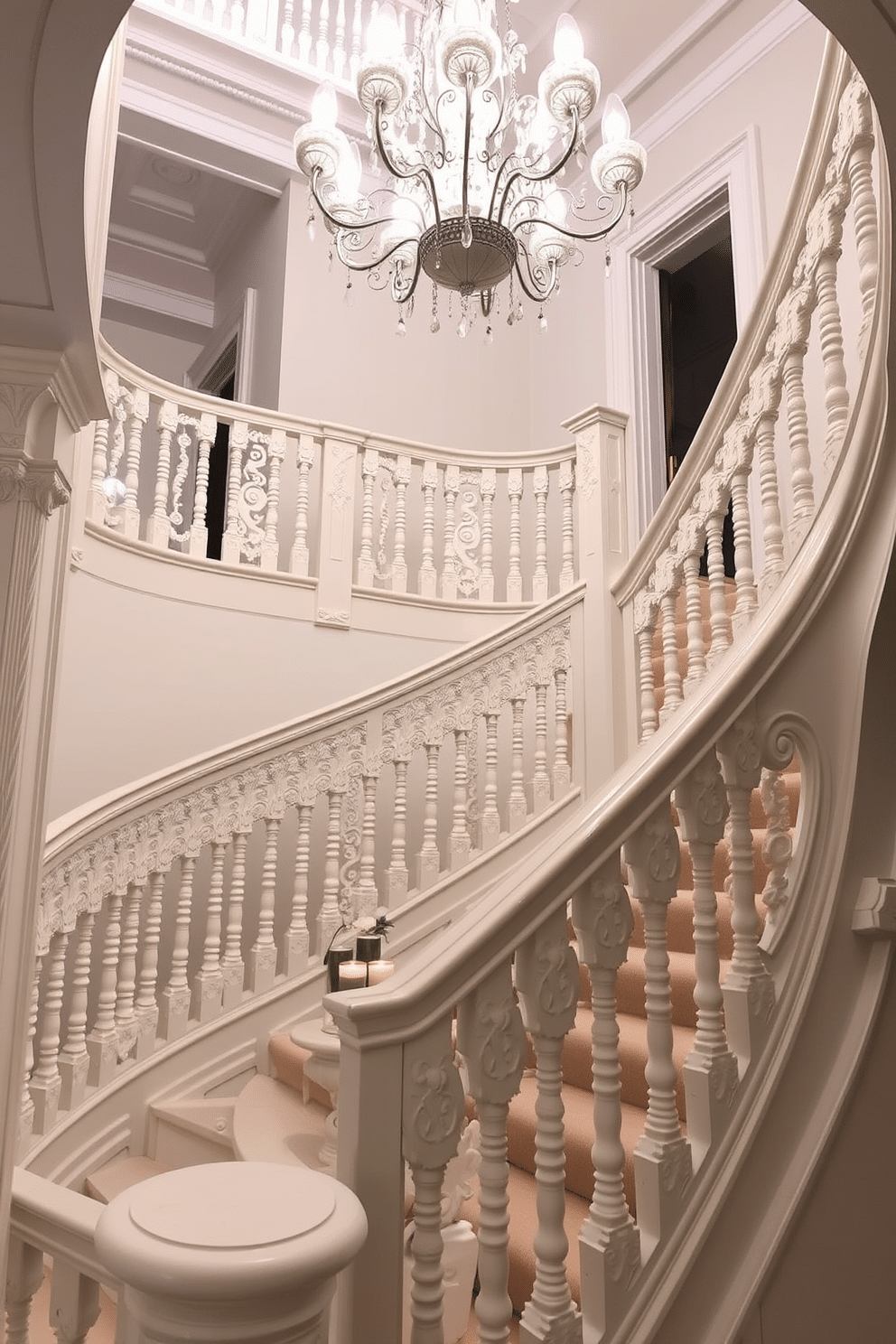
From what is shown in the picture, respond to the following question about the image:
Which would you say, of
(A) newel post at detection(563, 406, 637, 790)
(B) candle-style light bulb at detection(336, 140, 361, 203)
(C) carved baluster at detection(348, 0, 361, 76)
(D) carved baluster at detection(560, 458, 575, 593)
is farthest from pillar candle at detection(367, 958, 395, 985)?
(C) carved baluster at detection(348, 0, 361, 76)

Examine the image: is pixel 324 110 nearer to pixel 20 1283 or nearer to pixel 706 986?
pixel 706 986

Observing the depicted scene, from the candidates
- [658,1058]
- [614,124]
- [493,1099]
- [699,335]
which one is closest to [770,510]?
[658,1058]

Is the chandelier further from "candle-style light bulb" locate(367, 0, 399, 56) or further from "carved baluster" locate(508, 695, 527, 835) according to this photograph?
"carved baluster" locate(508, 695, 527, 835)

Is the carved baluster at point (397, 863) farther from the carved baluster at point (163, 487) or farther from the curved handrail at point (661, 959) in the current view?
the curved handrail at point (661, 959)

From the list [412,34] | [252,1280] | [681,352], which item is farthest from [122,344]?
[252,1280]

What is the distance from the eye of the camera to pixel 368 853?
3.64 meters

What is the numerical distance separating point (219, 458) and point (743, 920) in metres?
7.12

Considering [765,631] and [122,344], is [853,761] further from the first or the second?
[122,344]

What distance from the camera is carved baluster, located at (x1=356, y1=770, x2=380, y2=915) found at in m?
3.58

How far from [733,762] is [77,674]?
318 cm

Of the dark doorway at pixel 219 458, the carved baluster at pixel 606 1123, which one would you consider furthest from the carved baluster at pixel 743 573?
the dark doorway at pixel 219 458

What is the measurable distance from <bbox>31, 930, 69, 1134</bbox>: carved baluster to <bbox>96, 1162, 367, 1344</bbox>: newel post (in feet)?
→ 6.29


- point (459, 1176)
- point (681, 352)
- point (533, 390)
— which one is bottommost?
point (459, 1176)

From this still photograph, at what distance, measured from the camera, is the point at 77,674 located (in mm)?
4199
